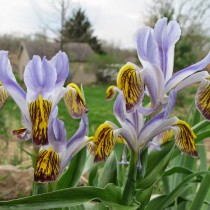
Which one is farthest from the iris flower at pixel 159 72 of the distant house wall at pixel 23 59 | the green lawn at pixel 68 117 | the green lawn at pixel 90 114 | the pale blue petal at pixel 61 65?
the distant house wall at pixel 23 59

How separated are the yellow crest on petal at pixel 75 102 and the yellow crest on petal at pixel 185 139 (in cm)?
19

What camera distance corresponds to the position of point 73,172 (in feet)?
3.43

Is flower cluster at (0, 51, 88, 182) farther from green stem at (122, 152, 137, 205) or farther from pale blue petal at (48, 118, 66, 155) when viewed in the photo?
green stem at (122, 152, 137, 205)

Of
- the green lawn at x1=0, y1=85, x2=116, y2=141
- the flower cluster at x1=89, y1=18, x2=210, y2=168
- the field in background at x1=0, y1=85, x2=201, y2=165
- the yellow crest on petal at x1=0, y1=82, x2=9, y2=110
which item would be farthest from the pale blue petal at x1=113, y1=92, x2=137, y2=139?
the field in background at x1=0, y1=85, x2=201, y2=165

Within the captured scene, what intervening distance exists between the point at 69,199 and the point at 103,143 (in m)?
0.12

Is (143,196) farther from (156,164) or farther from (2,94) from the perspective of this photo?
(2,94)

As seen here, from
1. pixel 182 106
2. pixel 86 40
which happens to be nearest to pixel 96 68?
pixel 86 40

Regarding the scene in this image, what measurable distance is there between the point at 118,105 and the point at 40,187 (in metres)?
0.22

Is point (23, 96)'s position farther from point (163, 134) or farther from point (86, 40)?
point (86, 40)

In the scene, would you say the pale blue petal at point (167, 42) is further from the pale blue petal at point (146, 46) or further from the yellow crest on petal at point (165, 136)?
the yellow crest on petal at point (165, 136)

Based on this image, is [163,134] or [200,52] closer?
[163,134]

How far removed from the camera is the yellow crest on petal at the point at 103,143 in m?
0.90

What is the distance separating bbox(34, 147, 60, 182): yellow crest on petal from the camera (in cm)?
84

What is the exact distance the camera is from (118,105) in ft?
3.01
